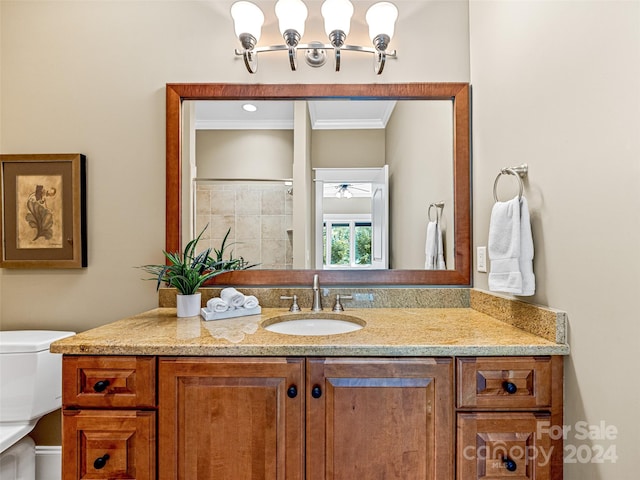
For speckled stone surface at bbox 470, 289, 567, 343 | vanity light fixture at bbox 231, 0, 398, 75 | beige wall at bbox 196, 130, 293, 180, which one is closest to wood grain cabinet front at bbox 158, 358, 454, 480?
speckled stone surface at bbox 470, 289, 567, 343

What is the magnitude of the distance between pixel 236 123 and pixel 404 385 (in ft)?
4.66

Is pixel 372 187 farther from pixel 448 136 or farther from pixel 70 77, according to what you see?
pixel 70 77

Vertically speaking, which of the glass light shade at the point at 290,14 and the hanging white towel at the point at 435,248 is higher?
the glass light shade at the point at 290,14

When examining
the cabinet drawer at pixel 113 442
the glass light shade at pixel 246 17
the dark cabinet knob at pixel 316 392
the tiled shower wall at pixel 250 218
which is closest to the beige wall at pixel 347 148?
the tiled shower wall at pixel 250 218

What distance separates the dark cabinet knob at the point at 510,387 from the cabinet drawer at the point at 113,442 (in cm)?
110

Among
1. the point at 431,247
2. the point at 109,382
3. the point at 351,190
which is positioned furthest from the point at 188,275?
the point at 431,247

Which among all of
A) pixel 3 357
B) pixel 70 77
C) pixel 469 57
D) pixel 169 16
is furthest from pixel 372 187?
pixel 3 357

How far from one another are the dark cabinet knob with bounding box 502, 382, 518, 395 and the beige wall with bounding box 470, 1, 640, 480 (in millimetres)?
159

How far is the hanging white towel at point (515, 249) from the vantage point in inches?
45.2

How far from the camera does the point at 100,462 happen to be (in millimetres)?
1044

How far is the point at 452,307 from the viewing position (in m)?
1.64

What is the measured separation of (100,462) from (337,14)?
6.44 feet

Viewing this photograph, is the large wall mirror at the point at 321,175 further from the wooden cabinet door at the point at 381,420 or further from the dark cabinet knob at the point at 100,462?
the dark cabinet knob at the point at 100,462

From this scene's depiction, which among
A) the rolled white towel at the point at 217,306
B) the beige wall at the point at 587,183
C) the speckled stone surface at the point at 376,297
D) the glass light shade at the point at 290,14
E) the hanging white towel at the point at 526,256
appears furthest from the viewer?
the speckled stone surface at the point at 376,297
